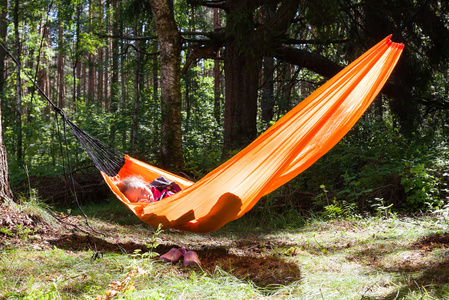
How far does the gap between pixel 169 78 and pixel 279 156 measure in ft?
8.20

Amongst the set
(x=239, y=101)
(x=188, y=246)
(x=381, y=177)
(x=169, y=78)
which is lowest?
(x=188, y=246)

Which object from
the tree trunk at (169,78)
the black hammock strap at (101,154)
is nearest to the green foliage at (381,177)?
the tree trunk at (169,78)

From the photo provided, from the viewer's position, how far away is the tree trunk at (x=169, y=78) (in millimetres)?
4109

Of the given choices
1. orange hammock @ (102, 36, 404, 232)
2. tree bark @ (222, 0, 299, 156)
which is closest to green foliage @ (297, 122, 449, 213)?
orange hammock @ (102, 36, 404, 232)

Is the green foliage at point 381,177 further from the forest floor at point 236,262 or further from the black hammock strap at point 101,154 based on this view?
the black hammock strap at point 101,154

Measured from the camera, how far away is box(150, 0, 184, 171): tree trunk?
4.11 m

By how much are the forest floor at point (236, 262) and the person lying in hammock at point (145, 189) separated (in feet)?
0.97

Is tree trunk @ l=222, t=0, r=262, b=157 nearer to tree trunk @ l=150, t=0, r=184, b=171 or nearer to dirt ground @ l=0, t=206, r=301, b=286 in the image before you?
tree trunk @ l=150, t=0, r=184, b=171

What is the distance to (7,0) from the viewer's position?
6.93 metres

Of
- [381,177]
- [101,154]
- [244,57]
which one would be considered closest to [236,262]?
[101,154]

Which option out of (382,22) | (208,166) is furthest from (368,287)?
(382,22)

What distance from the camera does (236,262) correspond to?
6.51 ft

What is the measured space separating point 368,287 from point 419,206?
1921 millimetres

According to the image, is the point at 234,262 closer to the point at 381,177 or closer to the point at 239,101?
the point at 381,177
